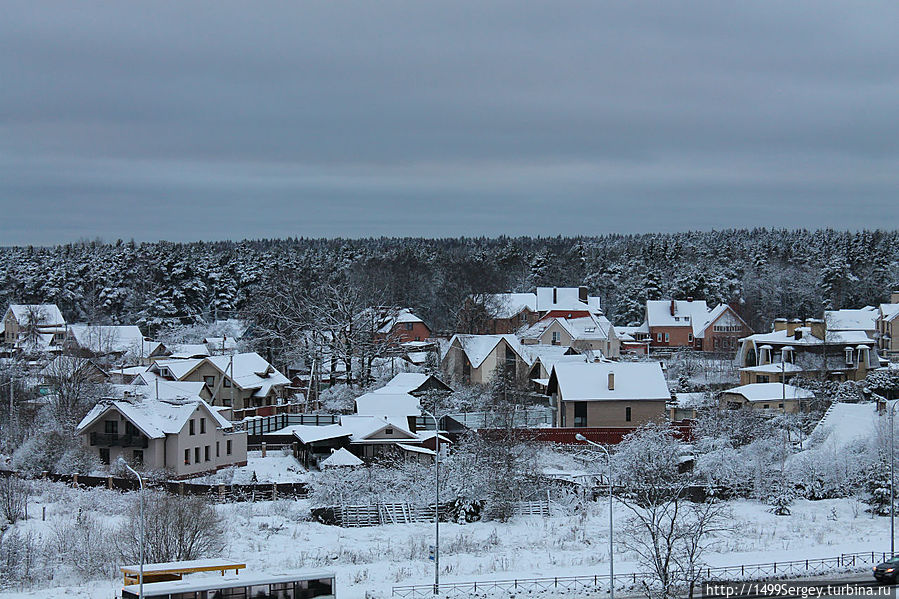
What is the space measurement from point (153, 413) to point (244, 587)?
90.0 ft

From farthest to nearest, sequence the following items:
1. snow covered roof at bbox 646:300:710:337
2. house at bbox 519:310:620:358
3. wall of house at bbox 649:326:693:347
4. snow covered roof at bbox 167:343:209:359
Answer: wall of house at bbox 649:326:693:347 < snow covered roof at bbox 646:300:710:337 < house at bbox 519:310:620:358 < snow covered roof at bbox 167:343:209:359

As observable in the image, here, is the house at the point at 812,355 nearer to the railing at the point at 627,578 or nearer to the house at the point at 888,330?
the house at the point at 888,330

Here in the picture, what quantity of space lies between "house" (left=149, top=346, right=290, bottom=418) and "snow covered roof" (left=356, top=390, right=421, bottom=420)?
37.8ft

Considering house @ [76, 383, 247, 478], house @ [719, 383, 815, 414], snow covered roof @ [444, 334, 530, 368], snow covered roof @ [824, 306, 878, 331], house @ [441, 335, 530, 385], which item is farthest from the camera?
snow covered roof @ [824, 306, 878, 331]

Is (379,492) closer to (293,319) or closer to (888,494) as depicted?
(888,494)

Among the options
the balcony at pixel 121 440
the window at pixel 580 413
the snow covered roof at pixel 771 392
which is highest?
the snow covered roof at pixel 771 392

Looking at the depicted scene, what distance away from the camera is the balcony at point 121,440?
163 ft

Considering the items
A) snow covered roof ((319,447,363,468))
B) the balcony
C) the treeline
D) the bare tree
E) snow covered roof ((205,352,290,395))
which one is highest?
the treeline

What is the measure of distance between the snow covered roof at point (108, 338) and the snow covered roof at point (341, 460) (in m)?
41.5

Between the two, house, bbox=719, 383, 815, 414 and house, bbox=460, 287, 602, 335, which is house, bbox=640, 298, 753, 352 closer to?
house, bbox=460, 287, 602, 335

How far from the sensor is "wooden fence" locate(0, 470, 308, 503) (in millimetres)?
44031

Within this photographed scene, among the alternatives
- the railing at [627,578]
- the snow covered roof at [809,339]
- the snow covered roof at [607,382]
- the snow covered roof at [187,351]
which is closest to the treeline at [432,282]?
the snow covered roof at [187,351]

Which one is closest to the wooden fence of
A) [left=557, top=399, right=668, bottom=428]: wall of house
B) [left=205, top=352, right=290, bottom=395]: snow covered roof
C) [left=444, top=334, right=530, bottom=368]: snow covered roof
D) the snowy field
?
the snowy field

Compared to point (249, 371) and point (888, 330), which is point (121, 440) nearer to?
point (249, 371)
